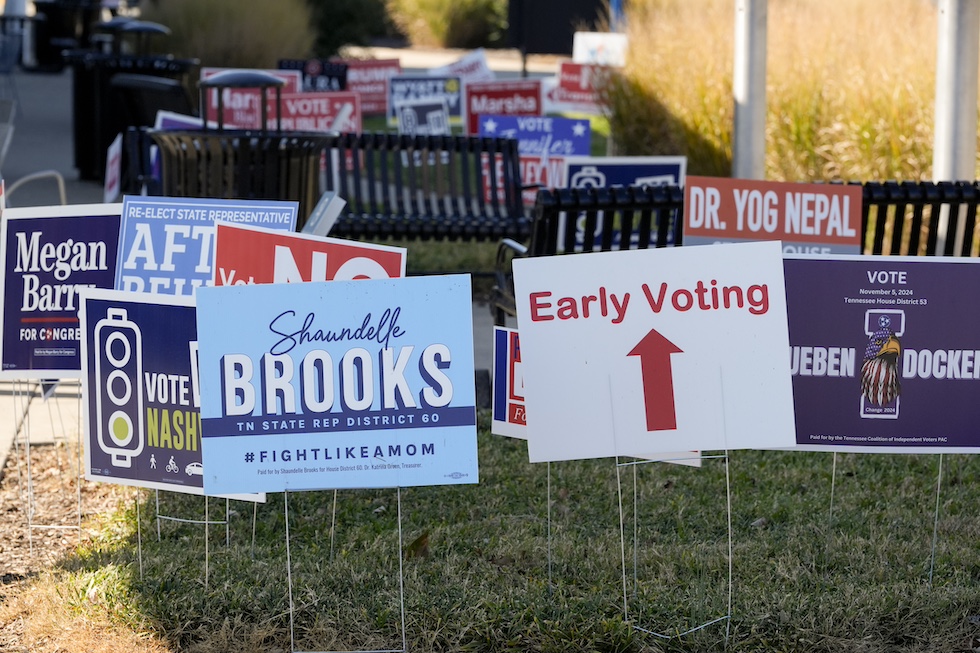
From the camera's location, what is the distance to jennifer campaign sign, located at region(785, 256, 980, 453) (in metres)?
4.50

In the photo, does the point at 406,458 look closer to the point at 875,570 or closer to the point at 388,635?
the point at 388,635

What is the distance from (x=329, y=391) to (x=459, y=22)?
34.6 meters

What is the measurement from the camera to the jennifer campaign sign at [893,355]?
14.8 ft

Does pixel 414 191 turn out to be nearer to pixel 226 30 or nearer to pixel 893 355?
pixel 893 355

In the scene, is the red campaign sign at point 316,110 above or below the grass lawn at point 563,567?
above

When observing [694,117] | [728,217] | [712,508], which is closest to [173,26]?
[694,117]

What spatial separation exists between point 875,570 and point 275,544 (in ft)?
6.95

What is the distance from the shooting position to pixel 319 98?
12336 millimetres

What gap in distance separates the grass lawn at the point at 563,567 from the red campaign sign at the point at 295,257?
0.97 m

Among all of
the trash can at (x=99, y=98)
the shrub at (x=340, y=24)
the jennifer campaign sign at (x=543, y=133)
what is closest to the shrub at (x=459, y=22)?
the shrub at (x=340, y=24)

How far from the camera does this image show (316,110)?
1236 centimetres

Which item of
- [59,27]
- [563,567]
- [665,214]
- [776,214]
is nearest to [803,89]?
[665,214]

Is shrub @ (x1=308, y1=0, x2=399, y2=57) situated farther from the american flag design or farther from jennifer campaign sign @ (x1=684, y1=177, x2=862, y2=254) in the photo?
the american flag design

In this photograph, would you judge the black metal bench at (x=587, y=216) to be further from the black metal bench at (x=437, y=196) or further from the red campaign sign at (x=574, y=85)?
the red campaign sign at (x=574, y=85)
